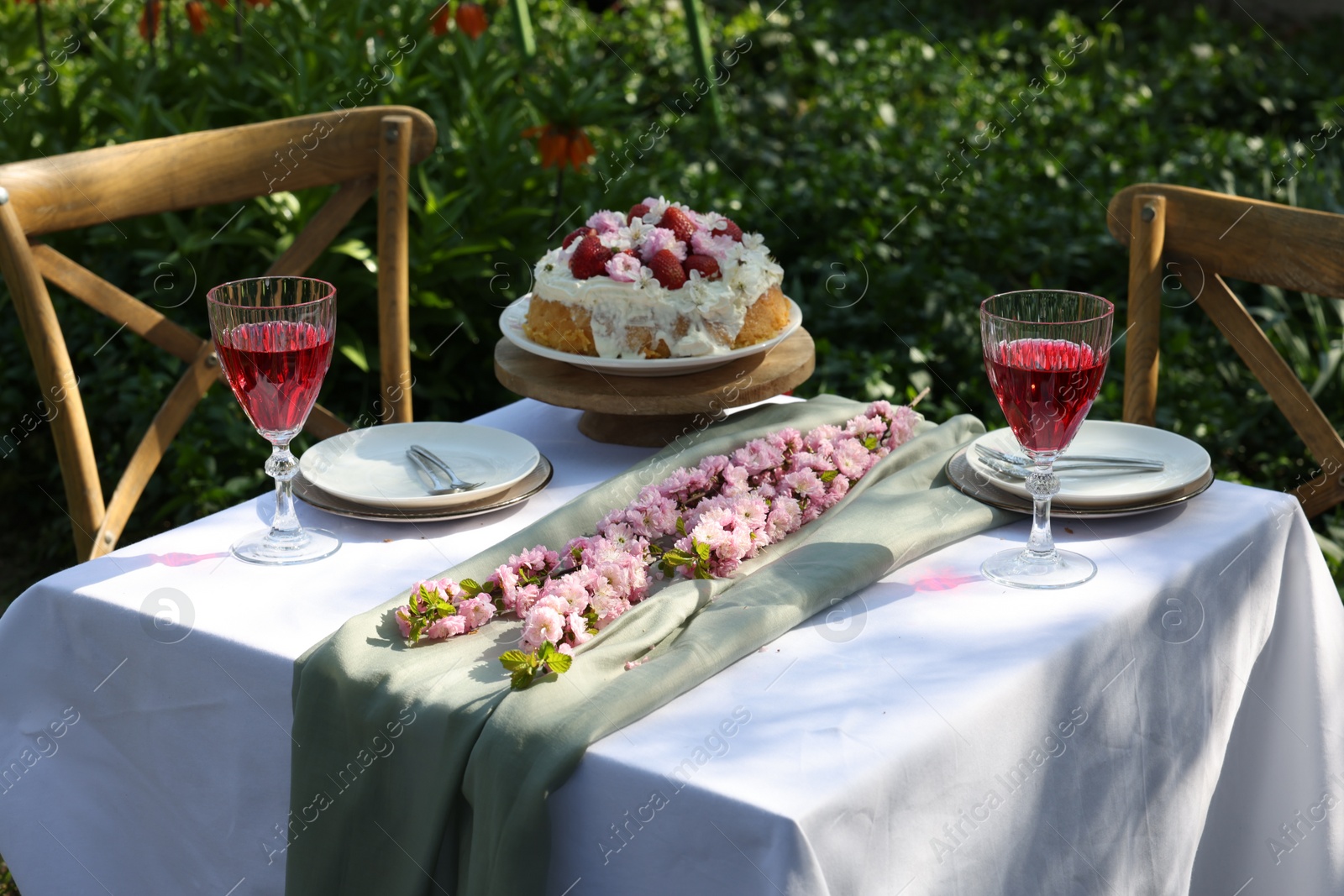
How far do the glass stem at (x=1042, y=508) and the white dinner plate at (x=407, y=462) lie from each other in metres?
0.61

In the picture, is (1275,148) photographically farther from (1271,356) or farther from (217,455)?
(217,455)

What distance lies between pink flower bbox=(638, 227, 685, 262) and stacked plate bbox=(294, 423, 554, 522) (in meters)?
0.30

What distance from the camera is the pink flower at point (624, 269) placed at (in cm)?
175

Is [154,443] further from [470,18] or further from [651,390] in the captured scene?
[470,18]

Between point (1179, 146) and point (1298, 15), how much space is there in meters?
3.33

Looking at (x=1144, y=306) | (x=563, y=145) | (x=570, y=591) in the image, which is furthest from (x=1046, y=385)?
(x=563, y=145)

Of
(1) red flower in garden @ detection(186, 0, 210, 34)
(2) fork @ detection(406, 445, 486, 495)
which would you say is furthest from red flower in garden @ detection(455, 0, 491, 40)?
(2) fork @ detection(406, 445, 486, 495)

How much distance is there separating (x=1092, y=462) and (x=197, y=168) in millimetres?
1464

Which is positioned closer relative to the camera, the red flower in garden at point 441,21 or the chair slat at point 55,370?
the chair slat at point 55,370

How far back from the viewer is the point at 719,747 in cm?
111

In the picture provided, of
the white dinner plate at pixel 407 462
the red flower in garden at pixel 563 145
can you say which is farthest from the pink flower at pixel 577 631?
the red flower in garden at pixel 563 145

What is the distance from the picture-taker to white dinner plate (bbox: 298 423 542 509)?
5.24 ft

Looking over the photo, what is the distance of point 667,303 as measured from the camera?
1.75 m

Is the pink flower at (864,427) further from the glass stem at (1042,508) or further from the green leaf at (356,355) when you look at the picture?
the green leaf at (356,355)
